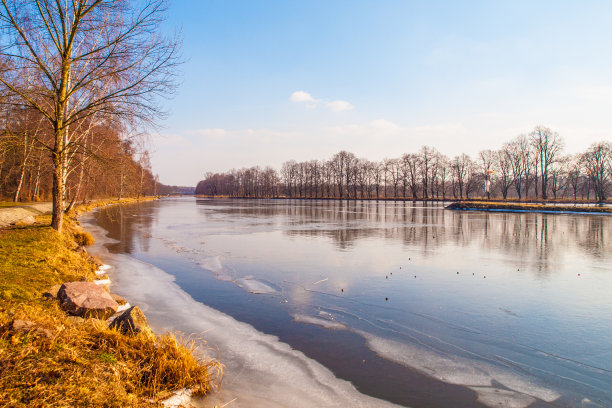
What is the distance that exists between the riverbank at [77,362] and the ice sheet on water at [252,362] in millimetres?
542

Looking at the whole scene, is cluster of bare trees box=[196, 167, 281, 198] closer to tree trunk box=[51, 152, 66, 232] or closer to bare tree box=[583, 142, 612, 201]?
bare tree box=[583, 142, 612, 201]

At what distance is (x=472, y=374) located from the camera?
512 cm

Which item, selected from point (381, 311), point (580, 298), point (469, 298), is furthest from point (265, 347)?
point (580, 298)

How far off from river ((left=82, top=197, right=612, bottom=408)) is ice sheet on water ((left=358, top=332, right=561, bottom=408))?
0.08 feet

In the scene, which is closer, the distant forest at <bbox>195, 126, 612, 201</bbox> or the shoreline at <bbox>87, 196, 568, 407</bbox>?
the shoreline at <bbox>87, 196, 568, 407</bbox>

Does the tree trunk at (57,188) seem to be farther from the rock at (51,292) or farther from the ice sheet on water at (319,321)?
the ice sheet on water at (319,321)

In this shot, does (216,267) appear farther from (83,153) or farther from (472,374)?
(472,374)

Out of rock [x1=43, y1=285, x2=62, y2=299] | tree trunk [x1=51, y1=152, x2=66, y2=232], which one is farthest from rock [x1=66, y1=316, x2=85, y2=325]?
tree trunk [x1=51, y1=152, x2=66, y2=232]

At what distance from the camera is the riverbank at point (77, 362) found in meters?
3.28

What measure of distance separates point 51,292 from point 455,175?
324 ft

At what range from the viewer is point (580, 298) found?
8.60 meters

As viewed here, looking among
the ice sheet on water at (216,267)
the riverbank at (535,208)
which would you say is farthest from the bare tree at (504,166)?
the ice sheet on water at (216,267)

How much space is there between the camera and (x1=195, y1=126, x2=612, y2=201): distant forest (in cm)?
7059

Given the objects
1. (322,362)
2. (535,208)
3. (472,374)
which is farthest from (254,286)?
(535,208)
